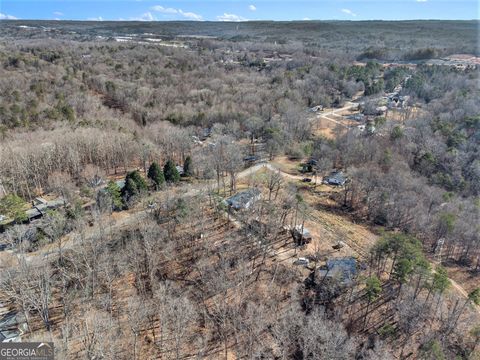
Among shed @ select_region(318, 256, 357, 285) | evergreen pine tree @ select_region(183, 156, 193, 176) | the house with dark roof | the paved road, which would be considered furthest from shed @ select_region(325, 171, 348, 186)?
the paved road

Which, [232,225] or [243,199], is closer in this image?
[232,225]

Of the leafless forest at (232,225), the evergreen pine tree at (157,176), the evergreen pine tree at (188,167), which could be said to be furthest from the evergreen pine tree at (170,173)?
the evergreen pine tree at (188,167)

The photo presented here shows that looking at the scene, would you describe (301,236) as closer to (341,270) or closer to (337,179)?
(341,270)

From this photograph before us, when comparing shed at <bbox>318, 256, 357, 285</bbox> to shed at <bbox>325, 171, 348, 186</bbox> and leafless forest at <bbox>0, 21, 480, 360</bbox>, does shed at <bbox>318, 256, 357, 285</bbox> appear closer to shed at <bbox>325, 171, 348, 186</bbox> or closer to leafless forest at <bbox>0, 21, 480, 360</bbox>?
leafless forest at <bbox>0, 21, 480, 360</bbox>

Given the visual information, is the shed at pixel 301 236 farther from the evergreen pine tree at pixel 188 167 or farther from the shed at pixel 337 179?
the evergreen pine tree at pixel 188 167

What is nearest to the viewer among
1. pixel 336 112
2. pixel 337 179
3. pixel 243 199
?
pixel 243 199

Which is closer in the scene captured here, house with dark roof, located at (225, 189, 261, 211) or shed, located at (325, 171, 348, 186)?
house with dark roof, located at (225, 189, 261, 211)

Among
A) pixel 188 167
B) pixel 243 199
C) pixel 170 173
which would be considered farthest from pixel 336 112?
pixel 170 173

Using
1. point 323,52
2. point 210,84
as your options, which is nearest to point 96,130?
point 210,84
